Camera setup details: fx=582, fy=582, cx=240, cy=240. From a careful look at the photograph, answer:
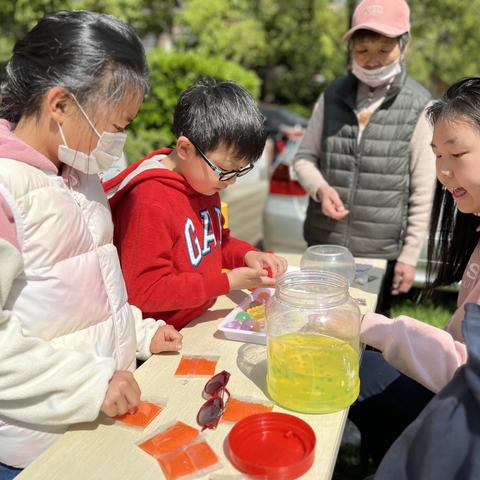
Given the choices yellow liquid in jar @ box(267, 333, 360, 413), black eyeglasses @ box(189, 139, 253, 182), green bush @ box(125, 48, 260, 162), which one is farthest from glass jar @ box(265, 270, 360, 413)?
green bush @ box(125, 48, 260, 162)

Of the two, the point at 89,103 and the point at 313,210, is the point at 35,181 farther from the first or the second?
the point at 313,210

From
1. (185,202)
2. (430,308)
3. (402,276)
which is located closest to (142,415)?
(185,202)

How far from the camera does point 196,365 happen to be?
66.1 inches

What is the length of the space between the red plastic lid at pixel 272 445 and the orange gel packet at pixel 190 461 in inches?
2.0

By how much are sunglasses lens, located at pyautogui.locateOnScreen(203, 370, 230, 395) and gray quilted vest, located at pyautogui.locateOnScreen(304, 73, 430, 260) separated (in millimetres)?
1714

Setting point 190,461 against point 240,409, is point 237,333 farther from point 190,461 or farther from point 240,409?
point 190,461

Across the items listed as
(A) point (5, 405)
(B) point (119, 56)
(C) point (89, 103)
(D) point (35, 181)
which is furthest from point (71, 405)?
(B) point (119, 56)

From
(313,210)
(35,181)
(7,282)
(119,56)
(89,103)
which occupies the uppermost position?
(119,56)

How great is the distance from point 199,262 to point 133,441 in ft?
2.65

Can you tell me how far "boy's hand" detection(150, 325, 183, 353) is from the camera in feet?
5.77

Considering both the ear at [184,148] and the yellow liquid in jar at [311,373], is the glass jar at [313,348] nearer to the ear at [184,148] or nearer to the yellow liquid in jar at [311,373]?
the yellow liquid in jar at [311,373]

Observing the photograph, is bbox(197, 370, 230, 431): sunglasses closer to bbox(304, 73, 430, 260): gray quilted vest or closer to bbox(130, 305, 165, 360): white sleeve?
bbox(130, 305, 165, 360): white sleeve

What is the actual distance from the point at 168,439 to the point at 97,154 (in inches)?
29.0

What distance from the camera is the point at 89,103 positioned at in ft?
4.68
